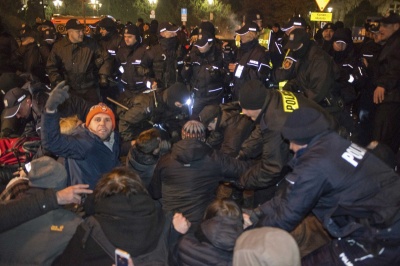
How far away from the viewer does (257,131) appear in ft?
17.0

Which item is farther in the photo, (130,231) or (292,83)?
(292,83)

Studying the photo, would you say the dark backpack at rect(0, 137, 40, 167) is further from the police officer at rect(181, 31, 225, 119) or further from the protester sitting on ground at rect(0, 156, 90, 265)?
the police officer at rect(181, 31, 225, 119)

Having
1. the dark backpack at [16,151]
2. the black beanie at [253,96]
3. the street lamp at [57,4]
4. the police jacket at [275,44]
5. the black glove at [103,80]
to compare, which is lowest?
the street lamp at [57,4]

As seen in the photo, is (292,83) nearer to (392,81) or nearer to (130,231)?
(392,81)

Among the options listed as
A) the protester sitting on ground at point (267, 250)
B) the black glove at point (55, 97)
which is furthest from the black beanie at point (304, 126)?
the black glove at point (55, 97)

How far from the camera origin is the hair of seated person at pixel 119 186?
9.57 ft

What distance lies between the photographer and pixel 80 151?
413 cm

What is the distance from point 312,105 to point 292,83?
220cm

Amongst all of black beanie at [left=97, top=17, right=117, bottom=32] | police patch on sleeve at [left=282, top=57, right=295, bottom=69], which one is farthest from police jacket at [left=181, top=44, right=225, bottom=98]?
black beanie at [left=97, top=17, right=117, bottom=32]

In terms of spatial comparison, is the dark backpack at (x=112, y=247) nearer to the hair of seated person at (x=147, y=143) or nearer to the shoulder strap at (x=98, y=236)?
the shoulder strap at (x=98, y=236)

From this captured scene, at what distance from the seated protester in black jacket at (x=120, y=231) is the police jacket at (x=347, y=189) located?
3.30ft

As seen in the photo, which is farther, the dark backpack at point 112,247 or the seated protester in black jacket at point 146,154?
the seated protester in black jacket at point 146,154

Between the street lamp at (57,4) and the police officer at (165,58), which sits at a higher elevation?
the police officer at (165,58)

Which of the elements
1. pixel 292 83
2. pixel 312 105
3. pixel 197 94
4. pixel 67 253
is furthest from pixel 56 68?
pixel 67 253
